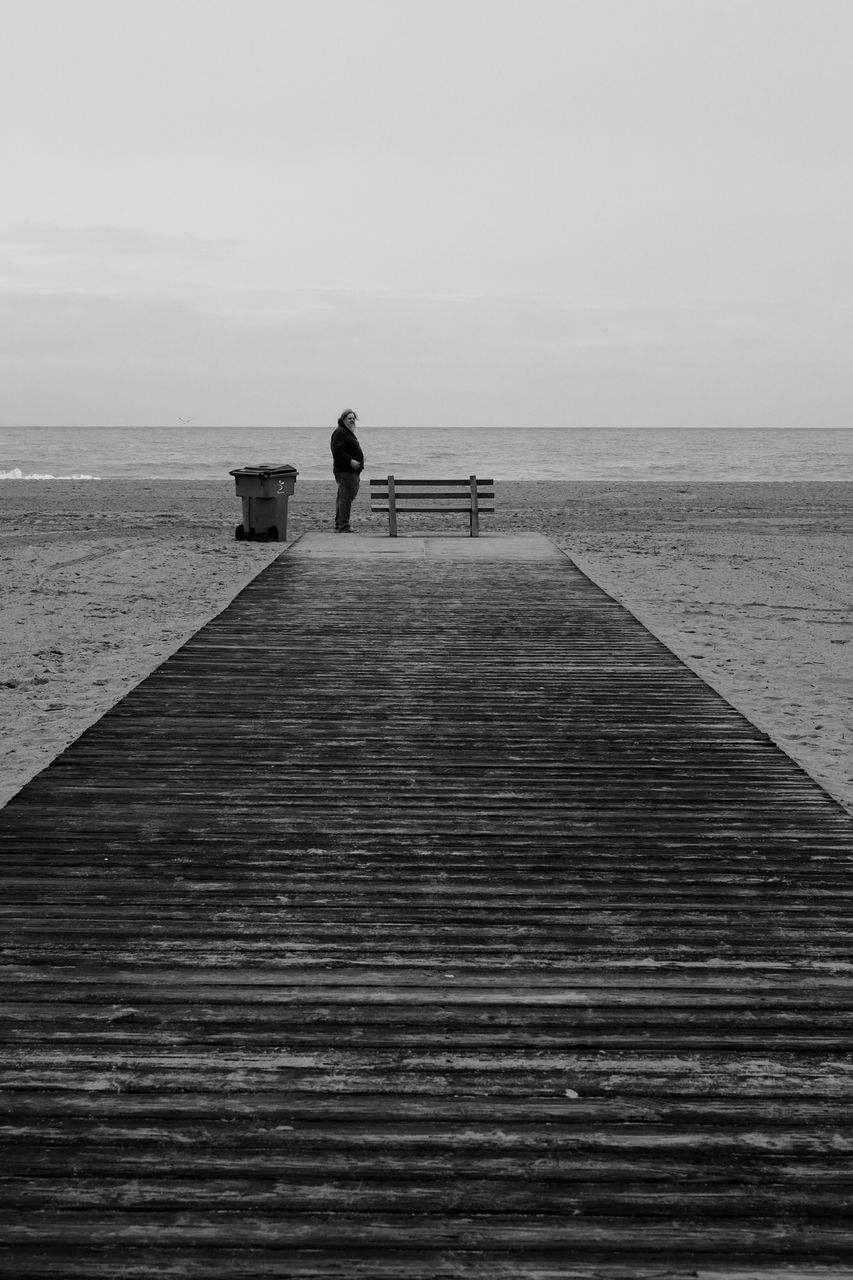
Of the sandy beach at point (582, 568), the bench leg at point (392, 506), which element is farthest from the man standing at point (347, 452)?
the sandy beach at point (582, 568)

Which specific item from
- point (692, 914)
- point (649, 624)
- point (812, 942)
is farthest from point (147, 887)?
point (649, 624)

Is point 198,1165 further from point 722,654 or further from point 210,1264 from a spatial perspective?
point 722,654

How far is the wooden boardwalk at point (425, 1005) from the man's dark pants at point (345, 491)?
10528 mm

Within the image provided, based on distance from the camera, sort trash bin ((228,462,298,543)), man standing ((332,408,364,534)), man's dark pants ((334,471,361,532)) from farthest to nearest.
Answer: man's dark pants ((334,471,361,532))
man standing ((332,408,364,534))
trash bin ((228,462,298,543))

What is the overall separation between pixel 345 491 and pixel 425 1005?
14267 mm

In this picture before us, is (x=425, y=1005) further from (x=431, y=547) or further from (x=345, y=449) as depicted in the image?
(x=345, y=449)

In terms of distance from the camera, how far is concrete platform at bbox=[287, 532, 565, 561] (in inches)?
578

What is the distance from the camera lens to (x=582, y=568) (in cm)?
1462

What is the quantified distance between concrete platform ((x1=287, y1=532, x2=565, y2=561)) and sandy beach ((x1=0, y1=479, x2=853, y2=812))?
611 mm

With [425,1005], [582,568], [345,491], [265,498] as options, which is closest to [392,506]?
[345,491]

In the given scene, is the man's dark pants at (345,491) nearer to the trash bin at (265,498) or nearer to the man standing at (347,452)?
the man standing at (347,452)

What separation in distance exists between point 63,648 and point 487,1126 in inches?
305

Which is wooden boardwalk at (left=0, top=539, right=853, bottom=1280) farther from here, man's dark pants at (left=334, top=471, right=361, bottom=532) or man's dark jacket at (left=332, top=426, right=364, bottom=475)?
man's dark pants at (left=334, top=471, right=361, bottom=532)

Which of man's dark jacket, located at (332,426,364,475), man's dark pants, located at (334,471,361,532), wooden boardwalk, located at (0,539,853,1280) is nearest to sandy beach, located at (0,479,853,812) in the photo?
wooden boardwalk, located at (0,539,853,1280)
